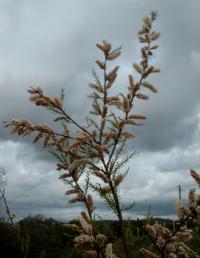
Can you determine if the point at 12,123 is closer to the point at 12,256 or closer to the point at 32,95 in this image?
the point at 32,95

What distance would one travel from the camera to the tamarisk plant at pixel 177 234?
2.67 meters

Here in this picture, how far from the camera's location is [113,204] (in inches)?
127

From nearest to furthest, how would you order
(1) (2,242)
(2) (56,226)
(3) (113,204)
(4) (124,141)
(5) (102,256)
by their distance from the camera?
1. (5) (102,256)
2. (3) (113,204)
3. (4) (124,141)
4. (1) (2,242)
5. (2) (56,226)

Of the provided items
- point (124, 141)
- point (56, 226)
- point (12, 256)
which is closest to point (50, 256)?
point (12, 256)

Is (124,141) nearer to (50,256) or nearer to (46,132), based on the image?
(46,132)

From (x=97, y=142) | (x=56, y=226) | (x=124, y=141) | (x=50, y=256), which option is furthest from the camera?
(x=56, y=226)

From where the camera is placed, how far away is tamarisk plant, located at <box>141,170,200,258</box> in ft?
8.75

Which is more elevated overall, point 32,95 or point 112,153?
point 32,95

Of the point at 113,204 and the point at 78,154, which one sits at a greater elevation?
the point at 78,154

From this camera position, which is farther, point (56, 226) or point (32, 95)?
point (56, 226)

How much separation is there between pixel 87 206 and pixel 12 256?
30324 mm

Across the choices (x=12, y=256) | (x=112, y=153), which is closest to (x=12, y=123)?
(x=112, y=153)

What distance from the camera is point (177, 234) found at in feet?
8.98

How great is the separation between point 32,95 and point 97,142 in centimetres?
64
